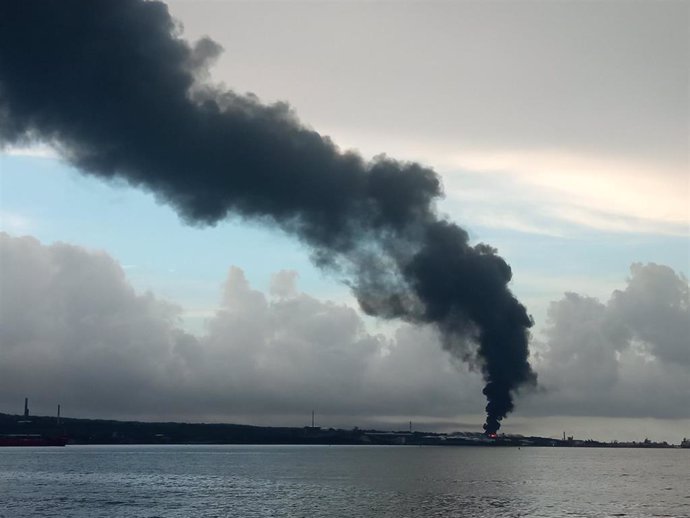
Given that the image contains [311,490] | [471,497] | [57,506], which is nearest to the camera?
[57,506]

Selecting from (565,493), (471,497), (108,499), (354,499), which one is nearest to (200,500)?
(108,499)

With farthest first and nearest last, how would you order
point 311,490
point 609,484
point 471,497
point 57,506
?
point 609,484, point 311,490, point 471,497, point 57,506

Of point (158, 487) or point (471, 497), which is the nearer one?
point (471, 497)

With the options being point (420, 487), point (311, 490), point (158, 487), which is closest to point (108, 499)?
point (158, 487)

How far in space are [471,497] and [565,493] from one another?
1029 inches

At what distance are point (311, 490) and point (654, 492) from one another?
69815mm

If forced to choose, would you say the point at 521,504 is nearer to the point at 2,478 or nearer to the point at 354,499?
the point at 354,499

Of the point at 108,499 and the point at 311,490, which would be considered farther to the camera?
the point at 311,490

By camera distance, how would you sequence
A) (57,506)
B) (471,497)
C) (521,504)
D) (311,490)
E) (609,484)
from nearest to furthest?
(57,506), (521,504), (471,497), (311,490), (609,484)

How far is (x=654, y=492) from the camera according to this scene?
163m

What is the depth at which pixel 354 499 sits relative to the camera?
136 meters

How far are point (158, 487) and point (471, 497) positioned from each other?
6365 cm

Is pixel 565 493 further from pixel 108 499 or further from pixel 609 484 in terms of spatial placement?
pixel 108 499

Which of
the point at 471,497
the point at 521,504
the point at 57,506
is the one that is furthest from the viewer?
the point at 471,497
